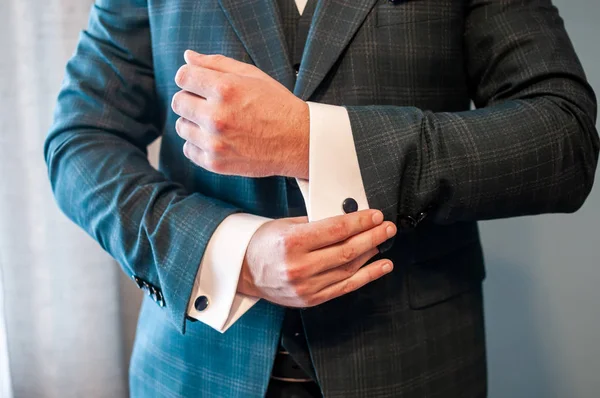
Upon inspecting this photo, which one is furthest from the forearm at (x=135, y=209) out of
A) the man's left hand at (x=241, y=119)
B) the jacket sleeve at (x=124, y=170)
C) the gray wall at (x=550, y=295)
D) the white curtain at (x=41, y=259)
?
the gray wall at (x=550, y=295)

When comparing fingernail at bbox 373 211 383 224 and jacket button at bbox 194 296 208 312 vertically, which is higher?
fingernail at bbox 373 211 383 224

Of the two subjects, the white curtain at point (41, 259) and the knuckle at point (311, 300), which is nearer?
the knuckle at point (311, 300)

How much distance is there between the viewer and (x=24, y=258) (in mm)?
1256

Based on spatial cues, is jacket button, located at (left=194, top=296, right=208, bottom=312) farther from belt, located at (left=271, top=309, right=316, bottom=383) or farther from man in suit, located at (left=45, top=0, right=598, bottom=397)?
belt, located at (left=271, top=309, right=316, bottom=383)

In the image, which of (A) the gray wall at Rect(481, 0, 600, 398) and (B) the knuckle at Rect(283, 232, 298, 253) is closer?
(B) the knuckle at Rect(283, 232, 298, 253)

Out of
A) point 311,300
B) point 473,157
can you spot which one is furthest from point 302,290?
point 473,157

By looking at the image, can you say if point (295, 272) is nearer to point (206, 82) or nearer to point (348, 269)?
point (348, 269)

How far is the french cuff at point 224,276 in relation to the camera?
2.26 feet

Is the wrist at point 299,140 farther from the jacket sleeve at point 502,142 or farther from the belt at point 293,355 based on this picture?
the belt at point 293,355

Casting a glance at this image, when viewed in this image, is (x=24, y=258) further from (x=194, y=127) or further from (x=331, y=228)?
(x=331, y=228)

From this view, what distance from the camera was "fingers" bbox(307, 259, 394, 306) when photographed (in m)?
0.65

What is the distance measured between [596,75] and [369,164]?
776 millimetres

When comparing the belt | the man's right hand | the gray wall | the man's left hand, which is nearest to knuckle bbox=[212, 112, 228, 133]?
the man's left hand

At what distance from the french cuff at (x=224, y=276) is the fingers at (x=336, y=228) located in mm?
90
